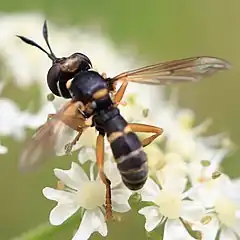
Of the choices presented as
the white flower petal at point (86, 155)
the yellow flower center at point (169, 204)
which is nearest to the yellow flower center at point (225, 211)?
the yellow flower center at point (169, 204)

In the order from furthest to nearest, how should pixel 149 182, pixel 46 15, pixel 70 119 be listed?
pixel 46 15
pixel 149 182
pixel 70 119

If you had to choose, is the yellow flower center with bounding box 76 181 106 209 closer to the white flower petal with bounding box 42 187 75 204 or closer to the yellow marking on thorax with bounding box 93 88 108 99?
the white flower petal with bounding box 42 187 75 204

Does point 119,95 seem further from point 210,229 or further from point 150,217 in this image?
point 210,229

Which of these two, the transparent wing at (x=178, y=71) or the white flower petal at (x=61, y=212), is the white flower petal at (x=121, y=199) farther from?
the transparent wing at (x=178, y=71)

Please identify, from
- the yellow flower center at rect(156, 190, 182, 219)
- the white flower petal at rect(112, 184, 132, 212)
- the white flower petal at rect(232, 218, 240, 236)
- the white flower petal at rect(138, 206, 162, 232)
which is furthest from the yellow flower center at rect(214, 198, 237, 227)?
the white flower petal at rect(112, 184, 132, 212)

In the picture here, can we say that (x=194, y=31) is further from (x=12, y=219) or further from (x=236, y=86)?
(x=12, y=219)

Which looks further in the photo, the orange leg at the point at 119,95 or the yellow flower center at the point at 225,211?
the yellow flower center at the point at 225,211

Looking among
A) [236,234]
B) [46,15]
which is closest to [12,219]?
[236,234]
